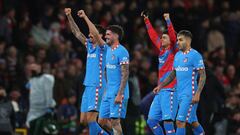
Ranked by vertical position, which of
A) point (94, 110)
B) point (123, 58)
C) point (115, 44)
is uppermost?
point (115, 44)

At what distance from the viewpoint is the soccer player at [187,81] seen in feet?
68.3

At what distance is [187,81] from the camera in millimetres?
20953

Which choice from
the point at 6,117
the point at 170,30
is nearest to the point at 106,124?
the point at 170,30

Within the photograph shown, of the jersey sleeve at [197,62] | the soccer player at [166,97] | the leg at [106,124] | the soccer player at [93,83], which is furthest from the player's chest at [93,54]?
the jersey sleeve at [197,62]

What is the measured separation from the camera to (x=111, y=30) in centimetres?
2114

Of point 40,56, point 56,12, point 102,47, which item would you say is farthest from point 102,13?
point 102,47

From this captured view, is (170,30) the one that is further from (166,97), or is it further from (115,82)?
(115,82)

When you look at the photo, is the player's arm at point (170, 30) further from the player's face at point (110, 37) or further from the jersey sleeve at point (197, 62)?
the player's face at point (110, 37)

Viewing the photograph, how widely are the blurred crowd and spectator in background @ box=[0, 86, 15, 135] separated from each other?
1685mm

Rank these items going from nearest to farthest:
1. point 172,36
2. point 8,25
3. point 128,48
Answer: point 172,36
point 8,25
point 128,48

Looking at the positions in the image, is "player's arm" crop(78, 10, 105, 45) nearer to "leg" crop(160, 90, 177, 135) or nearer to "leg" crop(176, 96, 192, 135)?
"leg" crop(160, 90, 177, 135)

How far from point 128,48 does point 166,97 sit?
9449 mm

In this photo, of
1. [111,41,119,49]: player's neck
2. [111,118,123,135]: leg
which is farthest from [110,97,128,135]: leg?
[111,41,119,49]: player's neck

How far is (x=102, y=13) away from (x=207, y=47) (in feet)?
12.5
